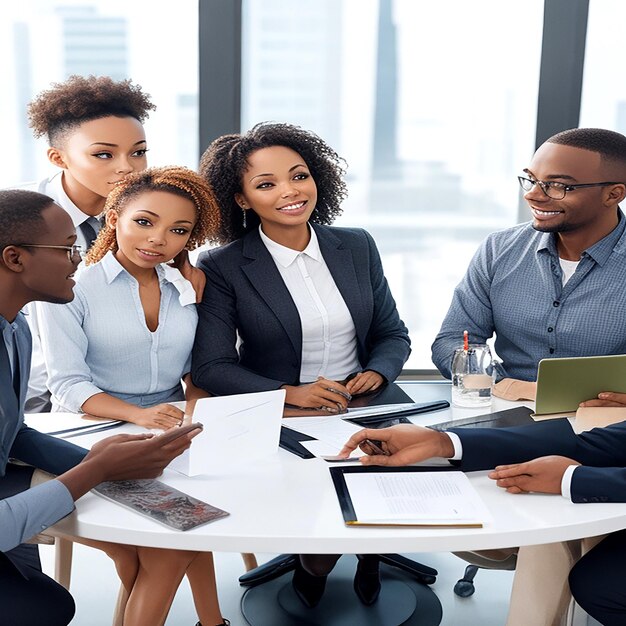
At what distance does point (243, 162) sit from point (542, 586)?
157 centimetres

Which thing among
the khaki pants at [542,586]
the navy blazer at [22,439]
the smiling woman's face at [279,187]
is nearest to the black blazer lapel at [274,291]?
the smiling woman's face at [279,187]

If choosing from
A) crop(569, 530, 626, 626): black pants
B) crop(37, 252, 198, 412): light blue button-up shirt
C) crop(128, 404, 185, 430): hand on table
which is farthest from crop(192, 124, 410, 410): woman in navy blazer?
crop(569, 530, 626, 626): black pants

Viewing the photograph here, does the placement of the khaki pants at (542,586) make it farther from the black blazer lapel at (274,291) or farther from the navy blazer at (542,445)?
the black blazer lapel at (274,291)

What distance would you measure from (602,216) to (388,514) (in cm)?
153

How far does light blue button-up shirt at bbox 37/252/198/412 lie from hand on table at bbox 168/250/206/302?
52mm

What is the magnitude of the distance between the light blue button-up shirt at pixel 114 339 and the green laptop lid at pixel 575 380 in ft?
3.36

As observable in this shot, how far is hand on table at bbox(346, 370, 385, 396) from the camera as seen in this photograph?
8.00 ft

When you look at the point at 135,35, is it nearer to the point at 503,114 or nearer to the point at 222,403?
the point at 503,114

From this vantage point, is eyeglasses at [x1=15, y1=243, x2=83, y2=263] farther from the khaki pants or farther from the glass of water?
the khaki pants

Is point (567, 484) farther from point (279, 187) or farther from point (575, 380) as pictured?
point (279, 187)

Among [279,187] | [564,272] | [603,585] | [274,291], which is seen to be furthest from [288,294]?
[603,585]

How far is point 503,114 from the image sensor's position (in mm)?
3756

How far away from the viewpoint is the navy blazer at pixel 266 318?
246 cm

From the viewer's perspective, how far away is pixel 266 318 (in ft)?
8.46
